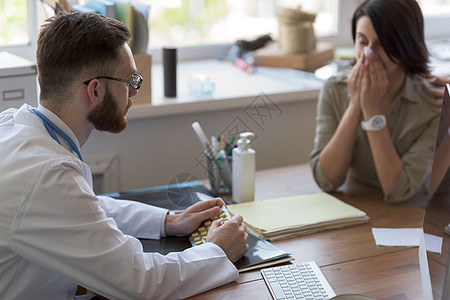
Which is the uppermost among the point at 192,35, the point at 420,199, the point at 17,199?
the point at 192,35

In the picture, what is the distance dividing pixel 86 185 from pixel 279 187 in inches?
32.3

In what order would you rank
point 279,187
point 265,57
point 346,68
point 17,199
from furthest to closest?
point 265,57
point 346,68
point 279,187
point 17,199

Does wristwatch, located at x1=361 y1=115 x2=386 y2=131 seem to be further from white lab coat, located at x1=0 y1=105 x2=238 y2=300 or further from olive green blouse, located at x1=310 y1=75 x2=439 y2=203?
white lab coat, located at x1=0 y1=105 x2=238 y2=300

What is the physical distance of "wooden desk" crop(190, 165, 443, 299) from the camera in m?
1.41

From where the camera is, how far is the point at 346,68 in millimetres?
2256

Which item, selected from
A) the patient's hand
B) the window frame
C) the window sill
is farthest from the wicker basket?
the patient's hand

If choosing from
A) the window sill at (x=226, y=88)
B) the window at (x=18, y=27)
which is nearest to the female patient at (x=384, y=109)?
the window sill at (x=226, y=88)

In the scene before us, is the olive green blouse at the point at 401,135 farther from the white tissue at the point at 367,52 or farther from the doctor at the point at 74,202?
the doctor at the point at 74,202

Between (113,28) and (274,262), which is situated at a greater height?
(113,28)

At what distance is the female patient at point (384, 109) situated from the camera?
1.92m

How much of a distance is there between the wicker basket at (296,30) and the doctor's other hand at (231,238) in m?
1.36

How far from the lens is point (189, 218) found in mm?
1646

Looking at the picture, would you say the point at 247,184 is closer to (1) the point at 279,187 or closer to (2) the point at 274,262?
(1) the point at 279,187

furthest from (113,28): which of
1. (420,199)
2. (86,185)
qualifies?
(420,199)
